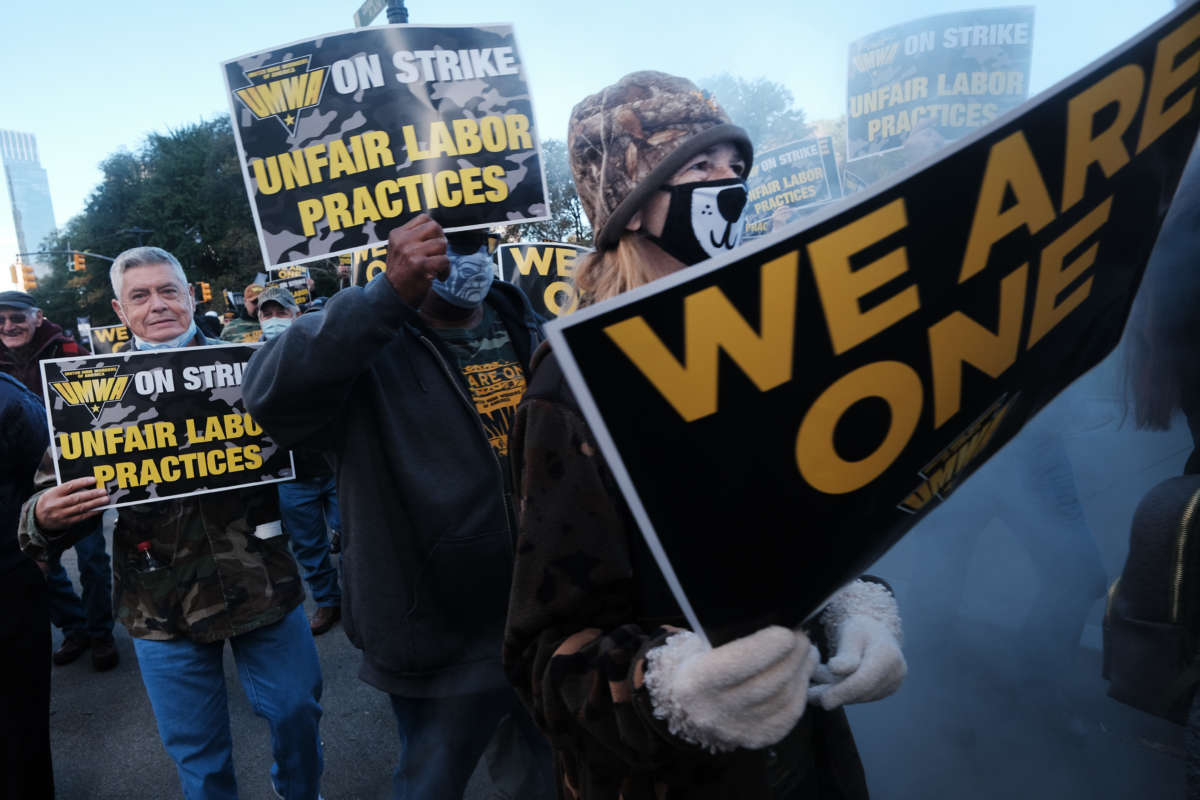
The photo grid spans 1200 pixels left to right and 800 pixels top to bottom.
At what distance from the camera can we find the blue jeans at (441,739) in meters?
1.95

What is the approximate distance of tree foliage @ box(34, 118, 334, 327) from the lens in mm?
32147

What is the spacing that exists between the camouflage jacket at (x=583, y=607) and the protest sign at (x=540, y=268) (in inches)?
123

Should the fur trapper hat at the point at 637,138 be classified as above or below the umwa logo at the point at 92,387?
above

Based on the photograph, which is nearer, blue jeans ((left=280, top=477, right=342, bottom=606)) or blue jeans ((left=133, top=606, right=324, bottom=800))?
blue jeans ((left=133, top=606, right=324, bottom=800))

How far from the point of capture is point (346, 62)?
185 centimetres

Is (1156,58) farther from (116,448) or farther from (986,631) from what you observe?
(986,631)

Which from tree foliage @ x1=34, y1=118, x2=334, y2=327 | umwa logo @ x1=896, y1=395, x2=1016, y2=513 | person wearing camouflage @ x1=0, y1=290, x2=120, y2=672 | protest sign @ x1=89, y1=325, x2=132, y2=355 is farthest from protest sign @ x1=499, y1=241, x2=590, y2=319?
tree foliage @ x1=34, y1=118, x2=334, y2=327

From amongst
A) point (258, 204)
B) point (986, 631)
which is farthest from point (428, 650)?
point (986, 631)

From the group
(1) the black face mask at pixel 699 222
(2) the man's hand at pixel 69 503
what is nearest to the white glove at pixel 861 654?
(1) the black face mask at pixel 699 222

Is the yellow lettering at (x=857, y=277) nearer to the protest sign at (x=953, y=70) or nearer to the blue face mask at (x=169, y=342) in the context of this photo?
the blue face mask at (x=169, y=342)

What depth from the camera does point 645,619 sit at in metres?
0.98

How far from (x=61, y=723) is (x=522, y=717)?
2787 millimetres

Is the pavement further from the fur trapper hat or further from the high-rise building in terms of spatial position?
the high-rise building

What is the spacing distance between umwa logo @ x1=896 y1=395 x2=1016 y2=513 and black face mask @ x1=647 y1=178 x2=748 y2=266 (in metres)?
0.52
